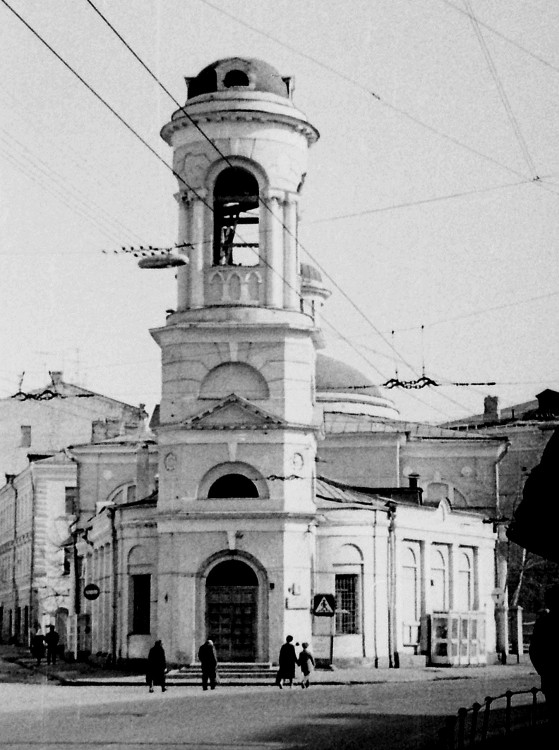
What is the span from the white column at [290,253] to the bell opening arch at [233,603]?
7.80 metres

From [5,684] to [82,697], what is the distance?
23.0 feet

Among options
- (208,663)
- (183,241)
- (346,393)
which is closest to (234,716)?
(208,663)

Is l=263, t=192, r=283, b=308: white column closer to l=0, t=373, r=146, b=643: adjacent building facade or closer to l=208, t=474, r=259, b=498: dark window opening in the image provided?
l=208, t=474, r=259, b=498: dark window opening

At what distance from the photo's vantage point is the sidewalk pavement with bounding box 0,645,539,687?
137 ft

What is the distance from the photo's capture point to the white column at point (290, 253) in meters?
47.2

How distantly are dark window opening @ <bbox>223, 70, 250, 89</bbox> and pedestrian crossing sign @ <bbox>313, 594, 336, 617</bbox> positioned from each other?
1528cm

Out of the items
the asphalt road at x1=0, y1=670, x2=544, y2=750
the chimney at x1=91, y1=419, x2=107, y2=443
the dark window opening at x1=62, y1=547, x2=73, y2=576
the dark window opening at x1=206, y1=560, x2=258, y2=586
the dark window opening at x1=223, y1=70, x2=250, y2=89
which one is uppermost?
the dark window opening at x1=223, y1=70, x2=250, y2=89

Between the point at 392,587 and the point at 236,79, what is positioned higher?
the point at 236,79

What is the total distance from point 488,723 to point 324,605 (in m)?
19.1

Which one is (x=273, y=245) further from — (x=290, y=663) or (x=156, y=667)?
(x=156, y=667)

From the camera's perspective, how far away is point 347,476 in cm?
6372

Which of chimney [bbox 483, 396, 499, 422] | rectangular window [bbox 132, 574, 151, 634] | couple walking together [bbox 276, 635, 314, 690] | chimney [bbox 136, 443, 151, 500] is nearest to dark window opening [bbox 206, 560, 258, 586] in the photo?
rectangular window [bbox 132, 574, 151, 634]

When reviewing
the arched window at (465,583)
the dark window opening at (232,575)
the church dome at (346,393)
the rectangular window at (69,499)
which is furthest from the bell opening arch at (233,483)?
the rectangular window at (69,499)

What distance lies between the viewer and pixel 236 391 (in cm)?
4672
